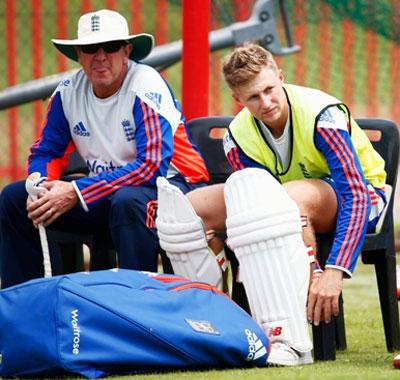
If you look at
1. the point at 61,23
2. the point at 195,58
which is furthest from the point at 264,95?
the point at 61,23

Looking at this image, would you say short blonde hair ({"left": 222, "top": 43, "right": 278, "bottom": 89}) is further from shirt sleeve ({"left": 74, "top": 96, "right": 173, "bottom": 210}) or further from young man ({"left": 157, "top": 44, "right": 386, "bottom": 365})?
shirt sleeve ({"left": 74, "top": 96, "right": 173, "bottom": 210})

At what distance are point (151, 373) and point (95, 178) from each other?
1.26 m

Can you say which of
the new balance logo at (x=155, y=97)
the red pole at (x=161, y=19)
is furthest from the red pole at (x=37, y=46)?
the new balance logo at (x=155, y=97)

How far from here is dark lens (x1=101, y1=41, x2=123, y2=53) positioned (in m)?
5.82

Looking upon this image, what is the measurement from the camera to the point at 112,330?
4.43 m

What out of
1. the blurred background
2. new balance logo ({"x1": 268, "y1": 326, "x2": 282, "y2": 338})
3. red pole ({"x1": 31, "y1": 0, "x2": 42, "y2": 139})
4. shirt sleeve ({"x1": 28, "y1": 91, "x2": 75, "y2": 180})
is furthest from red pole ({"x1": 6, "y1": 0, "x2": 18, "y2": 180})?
new balance logo ({"x1": 268, "y1": 326, "x2": 282, "y2": 338})

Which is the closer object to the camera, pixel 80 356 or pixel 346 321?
pixel 80 356

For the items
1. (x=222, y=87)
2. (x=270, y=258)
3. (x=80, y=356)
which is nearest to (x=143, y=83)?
(x=270, y=258)

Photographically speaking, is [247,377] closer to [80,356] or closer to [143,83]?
[80,356]

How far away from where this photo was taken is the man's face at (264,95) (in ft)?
16.5

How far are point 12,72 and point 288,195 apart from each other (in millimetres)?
6158

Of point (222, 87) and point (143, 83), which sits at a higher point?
point (143, 83)

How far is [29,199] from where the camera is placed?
5699mm

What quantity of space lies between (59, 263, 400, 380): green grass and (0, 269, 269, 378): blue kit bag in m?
0.06
